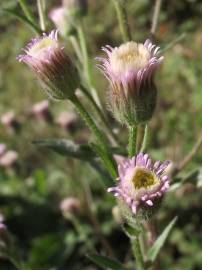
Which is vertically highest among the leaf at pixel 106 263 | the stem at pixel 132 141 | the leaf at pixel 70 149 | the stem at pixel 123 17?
the stem at pixel 123 17

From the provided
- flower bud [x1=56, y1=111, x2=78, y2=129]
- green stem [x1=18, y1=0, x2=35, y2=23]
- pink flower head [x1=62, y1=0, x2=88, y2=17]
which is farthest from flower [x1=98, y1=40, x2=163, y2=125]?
flower bud [x1=56, y1=111, x2=78, y2=129]

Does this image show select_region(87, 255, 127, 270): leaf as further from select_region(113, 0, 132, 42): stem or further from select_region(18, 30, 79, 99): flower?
select_region(113, 0, 132, 42): stem

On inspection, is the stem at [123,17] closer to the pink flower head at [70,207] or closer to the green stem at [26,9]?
the green stem at [26,9]

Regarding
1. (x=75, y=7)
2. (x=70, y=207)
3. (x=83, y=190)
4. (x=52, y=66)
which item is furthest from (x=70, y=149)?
(x=83, y=190)

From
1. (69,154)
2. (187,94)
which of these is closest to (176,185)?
(69,154)

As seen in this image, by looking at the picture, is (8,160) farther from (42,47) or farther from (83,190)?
(42,47)

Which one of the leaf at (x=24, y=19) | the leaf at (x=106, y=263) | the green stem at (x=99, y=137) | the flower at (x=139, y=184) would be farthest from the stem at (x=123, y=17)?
the leaf at (x=106, y=263)
